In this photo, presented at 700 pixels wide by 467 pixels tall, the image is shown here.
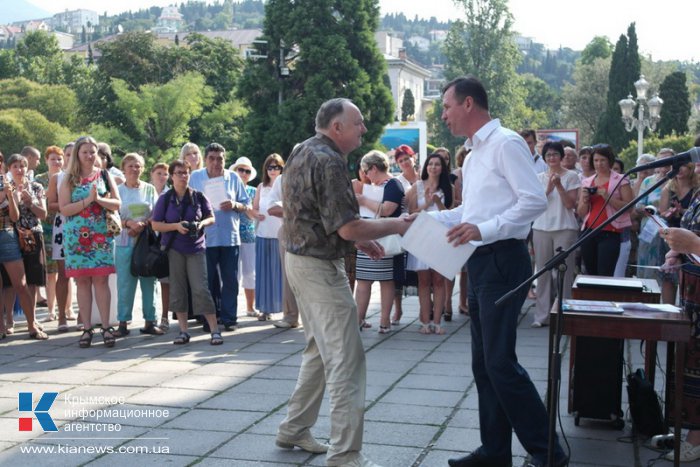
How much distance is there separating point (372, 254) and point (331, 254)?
49 centimetres

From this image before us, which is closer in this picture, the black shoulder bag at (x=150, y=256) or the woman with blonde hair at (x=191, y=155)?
the black shoulder bag at (x=150, y=256)

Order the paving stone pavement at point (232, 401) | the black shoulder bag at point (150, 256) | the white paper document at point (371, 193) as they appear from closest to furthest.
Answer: the paving stone pavement at point (232, 401) → the black shoulder bag at point (150, 256) → the white paper document at point (371, 193)

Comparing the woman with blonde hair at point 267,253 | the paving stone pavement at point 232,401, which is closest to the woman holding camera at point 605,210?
the paving stone pavement at point 232,401

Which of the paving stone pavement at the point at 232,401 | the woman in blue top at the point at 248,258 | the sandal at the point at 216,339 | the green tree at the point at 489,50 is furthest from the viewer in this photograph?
the green tree at the point at 489,50

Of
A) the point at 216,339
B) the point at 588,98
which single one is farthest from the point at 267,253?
the point at 588,98

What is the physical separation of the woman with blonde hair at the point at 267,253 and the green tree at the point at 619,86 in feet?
153

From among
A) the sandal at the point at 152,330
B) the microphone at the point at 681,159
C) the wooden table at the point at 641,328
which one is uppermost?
the microphone at the point at 681,159

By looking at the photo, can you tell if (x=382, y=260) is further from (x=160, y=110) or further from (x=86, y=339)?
(x=160, y=110)

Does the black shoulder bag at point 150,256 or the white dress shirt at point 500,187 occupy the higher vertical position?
the white dress shirt at point 500,187

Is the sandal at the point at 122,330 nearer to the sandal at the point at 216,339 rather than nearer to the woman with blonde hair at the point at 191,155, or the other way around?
the sandal at the point at 216,339

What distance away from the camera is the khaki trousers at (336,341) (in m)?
4.68

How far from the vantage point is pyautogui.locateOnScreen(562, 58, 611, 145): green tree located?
236 ft

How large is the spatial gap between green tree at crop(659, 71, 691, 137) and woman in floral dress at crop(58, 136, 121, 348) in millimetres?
42225

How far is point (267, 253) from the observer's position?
33.9 feet
